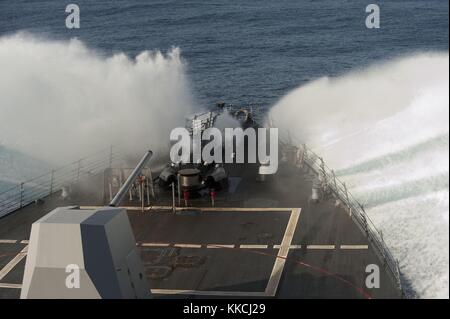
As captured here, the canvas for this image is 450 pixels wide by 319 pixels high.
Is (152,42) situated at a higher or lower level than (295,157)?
higher

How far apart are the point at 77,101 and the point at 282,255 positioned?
24.7m

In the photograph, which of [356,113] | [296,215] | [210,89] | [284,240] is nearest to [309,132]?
[356,113]

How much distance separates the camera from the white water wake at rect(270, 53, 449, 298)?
18452mm

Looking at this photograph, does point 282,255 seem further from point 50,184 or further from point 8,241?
point 50,184

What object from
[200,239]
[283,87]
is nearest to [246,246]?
[200,239]

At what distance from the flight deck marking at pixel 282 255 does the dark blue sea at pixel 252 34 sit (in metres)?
27.3

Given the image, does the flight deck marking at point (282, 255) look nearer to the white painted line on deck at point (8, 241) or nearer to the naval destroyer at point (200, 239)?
the naval destroyer at point (200, 239)

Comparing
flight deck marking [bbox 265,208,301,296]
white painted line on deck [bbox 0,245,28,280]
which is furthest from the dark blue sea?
white painted line on deck [bbox 0,245,28,280]

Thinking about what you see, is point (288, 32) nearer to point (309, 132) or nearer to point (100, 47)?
point (100, 47)

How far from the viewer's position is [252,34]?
6262 centimetres

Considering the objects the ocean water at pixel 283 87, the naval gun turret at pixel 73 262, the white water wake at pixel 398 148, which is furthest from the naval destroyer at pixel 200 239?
the ocean water at pixel 283 87

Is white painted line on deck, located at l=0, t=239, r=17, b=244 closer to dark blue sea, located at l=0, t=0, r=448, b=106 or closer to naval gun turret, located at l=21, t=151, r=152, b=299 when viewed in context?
naval gun turret, located at l=21, t=151, r=152, b=299

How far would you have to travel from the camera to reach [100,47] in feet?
207

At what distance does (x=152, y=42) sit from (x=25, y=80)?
26.2m
